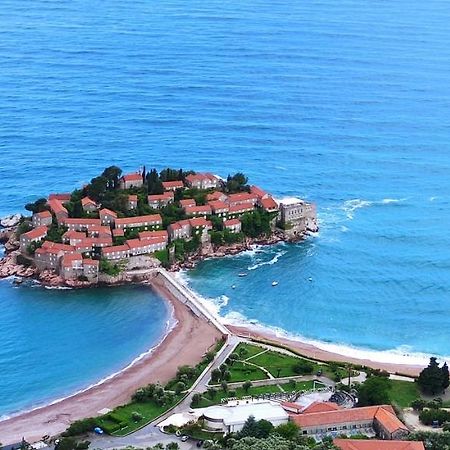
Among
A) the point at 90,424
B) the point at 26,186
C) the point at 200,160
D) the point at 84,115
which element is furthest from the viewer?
the point at 84,115

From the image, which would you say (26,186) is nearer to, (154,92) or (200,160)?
(200,160)

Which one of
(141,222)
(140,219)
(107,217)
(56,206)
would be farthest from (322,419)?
(56,206)

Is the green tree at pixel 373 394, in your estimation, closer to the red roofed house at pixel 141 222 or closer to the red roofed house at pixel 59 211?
the red roofed house at pixel 141 222

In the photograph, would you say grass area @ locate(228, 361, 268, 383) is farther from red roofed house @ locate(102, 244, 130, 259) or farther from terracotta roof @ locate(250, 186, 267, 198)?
terracotta roof @ locate(250, 186, 267, 198)

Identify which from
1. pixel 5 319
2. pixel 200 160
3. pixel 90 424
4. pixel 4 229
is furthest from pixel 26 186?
pixel 90 424

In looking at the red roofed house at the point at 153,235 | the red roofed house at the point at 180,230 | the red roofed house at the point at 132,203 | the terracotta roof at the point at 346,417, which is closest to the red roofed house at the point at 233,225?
the red roofed house at the point at 180,230

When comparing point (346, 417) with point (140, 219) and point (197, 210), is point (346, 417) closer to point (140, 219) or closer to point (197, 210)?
point (140, 219)
